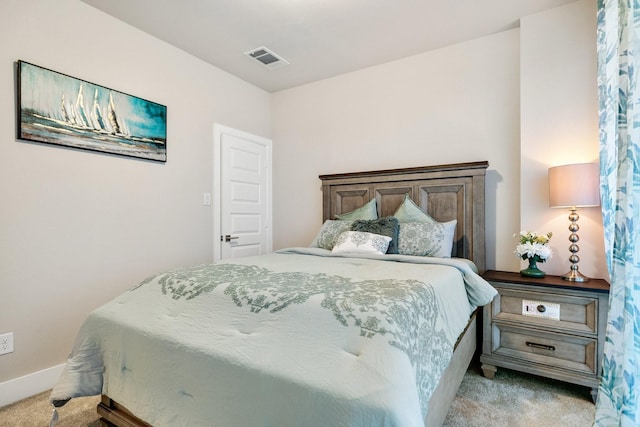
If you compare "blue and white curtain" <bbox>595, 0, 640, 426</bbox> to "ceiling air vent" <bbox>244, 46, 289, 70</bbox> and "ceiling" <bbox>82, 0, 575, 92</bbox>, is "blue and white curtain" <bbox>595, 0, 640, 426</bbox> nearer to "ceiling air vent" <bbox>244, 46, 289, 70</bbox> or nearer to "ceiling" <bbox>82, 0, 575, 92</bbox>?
"ceiling" <bbox>82, 0, 575, 92</bbox>

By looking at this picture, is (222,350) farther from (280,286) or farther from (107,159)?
(107,159)

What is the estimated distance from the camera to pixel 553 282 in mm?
2049

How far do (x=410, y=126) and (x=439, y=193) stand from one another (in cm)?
78

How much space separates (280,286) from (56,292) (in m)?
1.83

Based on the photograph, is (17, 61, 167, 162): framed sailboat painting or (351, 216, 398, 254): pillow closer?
(17, 61, 167, 162): framed sailboat painting

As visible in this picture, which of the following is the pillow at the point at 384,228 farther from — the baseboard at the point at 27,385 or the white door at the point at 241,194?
the baseboard at the point at 27,385

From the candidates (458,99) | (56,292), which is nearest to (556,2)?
(458,99)

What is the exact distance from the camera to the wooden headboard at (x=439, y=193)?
2676 mm

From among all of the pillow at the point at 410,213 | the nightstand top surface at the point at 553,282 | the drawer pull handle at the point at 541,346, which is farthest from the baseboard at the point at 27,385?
the drawer pull handle at the point at 541,346

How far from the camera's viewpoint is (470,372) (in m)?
2.30

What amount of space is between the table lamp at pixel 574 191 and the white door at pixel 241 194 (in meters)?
2.88

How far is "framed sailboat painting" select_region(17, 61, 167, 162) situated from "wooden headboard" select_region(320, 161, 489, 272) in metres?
1.85

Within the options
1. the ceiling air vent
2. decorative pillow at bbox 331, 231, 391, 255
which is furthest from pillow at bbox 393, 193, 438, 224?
the ceiling air vent

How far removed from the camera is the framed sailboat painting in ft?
6.75
